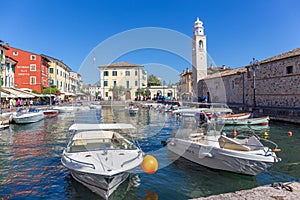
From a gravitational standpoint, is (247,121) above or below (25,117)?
below

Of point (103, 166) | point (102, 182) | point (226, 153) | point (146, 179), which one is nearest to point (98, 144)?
point (146, 179)

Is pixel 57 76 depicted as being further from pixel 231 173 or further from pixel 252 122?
pixel 231 173

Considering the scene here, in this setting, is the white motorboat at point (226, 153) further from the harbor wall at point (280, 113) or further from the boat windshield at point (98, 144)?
the harbor wall at point (280, 113)

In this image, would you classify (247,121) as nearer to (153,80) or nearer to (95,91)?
(153,80)

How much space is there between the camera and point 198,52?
160ft

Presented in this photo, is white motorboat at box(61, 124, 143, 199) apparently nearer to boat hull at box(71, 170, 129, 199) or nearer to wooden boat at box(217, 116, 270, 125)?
boat hull at box(71, 170, 129, 199)

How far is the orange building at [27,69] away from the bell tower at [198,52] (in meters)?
31.3

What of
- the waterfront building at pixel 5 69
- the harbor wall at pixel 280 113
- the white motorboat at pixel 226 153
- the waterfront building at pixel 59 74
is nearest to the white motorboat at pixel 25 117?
the waterfront building at pixel 5 69

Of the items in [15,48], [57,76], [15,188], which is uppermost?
[15,48]

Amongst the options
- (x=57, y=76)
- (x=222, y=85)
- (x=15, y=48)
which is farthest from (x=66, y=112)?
(x=222, y=85)

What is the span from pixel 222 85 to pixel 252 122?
20817mm

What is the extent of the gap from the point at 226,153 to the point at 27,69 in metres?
44.0

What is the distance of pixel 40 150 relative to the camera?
12.2m

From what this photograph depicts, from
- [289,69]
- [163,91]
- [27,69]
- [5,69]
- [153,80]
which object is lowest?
[163,91]
